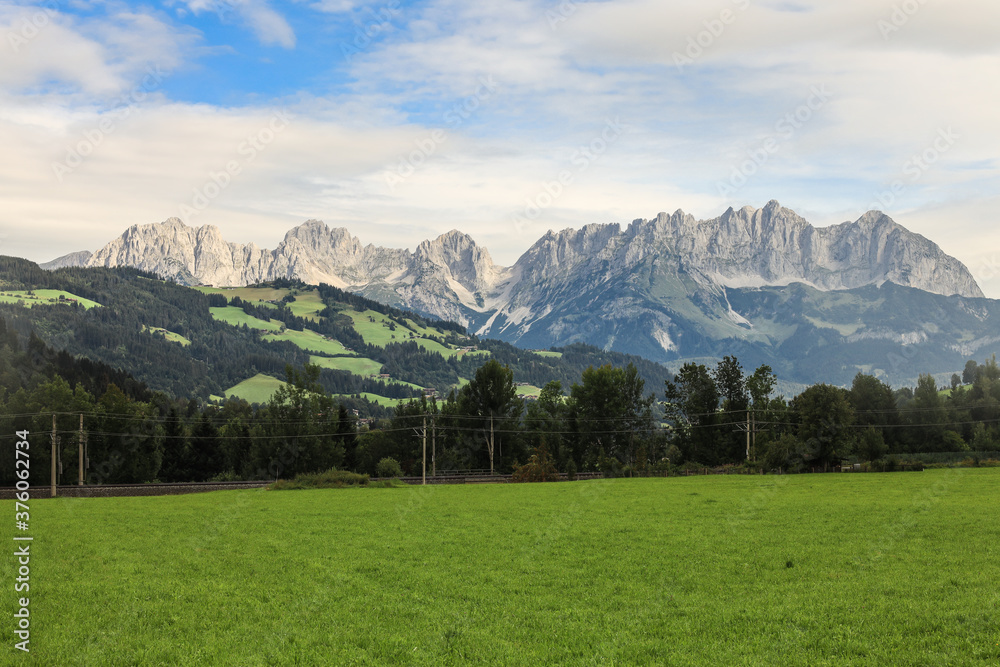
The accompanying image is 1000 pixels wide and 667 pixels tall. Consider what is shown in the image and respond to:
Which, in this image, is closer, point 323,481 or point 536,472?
point 323,481

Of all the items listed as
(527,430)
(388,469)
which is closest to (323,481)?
(388,469)

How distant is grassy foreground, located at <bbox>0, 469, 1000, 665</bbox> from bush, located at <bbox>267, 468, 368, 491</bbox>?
3952 centimetres

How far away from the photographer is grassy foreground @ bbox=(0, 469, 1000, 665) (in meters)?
18.7

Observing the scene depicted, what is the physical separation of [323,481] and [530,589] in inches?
2798

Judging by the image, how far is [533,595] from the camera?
25.1 m

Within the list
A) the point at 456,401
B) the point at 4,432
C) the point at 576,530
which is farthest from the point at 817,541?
the point at 4,432

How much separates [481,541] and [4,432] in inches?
4027

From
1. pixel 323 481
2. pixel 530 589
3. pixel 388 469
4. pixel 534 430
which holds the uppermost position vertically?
pixel 530 589

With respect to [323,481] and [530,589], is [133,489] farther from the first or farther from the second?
[530,589]

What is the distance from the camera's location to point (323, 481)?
9244 cm

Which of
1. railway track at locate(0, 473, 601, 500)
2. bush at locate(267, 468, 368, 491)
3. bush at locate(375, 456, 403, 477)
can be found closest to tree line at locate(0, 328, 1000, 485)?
bush at locate(375, 456, 403, 477)

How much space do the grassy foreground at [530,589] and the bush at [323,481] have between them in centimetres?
3952

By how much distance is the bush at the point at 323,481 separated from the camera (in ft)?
292

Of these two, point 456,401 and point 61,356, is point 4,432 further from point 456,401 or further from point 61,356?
point 61,356
